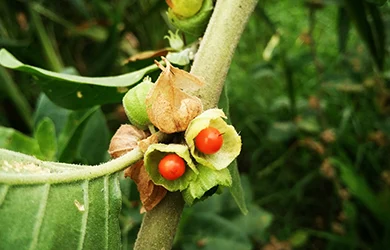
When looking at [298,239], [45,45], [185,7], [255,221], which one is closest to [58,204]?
[185,7]

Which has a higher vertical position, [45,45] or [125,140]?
[45,45]

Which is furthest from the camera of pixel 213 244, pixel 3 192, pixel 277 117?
pixel 277 117

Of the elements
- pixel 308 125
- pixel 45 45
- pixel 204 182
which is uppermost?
pixel 45 45

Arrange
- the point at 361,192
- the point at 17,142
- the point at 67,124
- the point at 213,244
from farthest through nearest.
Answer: the point at 361,192 → the point at 213,244 → the point at 67,124 → the point at 17,142

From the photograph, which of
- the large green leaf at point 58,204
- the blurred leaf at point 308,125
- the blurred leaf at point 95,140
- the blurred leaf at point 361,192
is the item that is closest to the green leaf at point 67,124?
the blurred leaf at point 95,140

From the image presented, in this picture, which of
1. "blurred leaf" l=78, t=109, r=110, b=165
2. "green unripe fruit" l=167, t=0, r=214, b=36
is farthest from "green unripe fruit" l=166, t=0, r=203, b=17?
"blurred leaf" l=78, t=109, r=110, b=165

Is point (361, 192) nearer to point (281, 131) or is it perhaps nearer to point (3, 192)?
point (281, 131)

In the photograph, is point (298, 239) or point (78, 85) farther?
point (298, 239)
